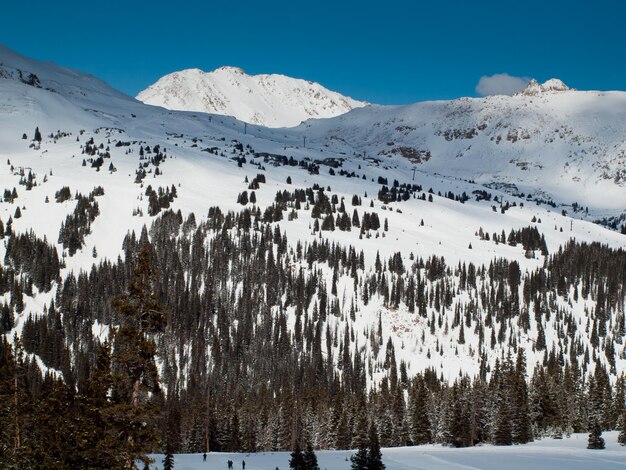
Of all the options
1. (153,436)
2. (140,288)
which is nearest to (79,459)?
(153,436)

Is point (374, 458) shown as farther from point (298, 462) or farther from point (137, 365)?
point (137, 365)

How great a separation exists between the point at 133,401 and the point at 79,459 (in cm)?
1655

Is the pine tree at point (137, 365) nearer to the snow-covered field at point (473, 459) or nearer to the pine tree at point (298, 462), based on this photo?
the pine tree at point (298, 462)

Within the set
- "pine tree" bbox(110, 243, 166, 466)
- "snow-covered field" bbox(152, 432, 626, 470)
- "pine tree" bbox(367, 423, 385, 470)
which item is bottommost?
"snow-covered field" bbox(152, 432, 626, 470)

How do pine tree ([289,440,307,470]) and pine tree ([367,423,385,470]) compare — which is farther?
pine tree ([289,440,307,470])

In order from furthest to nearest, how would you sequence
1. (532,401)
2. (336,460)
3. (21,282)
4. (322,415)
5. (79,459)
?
(21,282) < (322,415) < (532,401) < (336,460) < (79,459)

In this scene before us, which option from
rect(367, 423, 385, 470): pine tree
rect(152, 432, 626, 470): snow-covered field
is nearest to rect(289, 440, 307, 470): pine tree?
rect(152, 432, 626, 470): snow-covered field

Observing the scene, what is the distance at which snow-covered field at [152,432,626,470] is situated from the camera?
68688mm

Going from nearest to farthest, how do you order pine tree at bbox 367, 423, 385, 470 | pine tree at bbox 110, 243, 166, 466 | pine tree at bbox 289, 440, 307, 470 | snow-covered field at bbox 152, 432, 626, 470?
pine tree at bbox 110, 243, 166, 466, pine tree at bbox 367, 423, 385, 470, pine tree at bbox 289, 440, 307, 470, snow-covered field at bbox 152, 432, 626, 470

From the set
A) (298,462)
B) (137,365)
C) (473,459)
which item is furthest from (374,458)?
(137,365)

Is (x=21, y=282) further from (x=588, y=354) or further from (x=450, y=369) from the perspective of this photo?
(x=588, y=354)

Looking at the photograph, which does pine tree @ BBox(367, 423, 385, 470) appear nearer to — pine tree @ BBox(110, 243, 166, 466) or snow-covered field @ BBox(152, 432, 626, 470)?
snow-covered field @ BBox(152, 432, 626, 470)

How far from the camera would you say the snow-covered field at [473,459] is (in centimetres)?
6869

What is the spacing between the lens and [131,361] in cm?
2570
